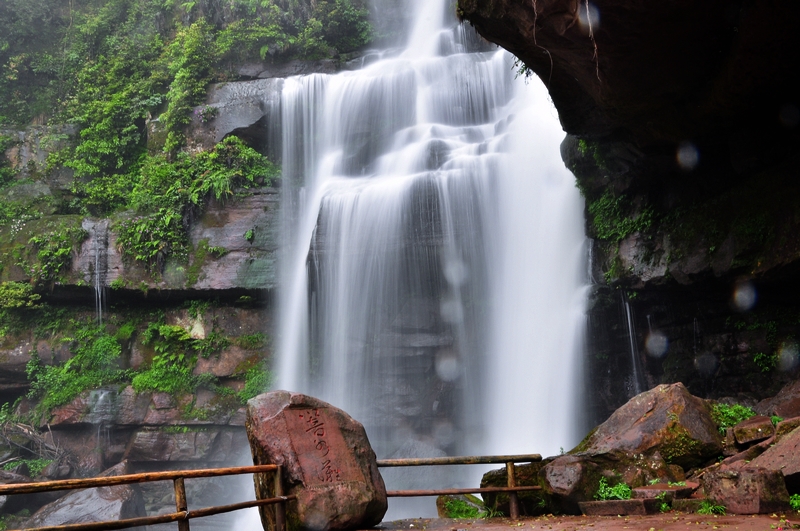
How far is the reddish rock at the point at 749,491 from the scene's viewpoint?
499cm

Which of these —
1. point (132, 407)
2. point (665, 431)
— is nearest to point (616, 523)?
point (665, 431)

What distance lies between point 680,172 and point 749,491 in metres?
6.82

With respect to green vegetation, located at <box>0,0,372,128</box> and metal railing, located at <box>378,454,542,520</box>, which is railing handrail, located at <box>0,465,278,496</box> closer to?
metal railing, located at <box>378,454,542,520</box>

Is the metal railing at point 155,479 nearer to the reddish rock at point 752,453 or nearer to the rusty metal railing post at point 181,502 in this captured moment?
the rusty metal railing post at point 181,502

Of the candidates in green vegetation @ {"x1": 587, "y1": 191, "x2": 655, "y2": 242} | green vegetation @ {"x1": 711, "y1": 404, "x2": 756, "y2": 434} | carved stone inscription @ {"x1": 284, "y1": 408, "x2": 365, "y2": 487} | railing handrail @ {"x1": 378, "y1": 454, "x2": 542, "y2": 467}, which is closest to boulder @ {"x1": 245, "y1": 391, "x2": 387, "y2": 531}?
carved stone inscription @ {"x1": 284, "y1": 408, "x2": 365, "y2": 487}

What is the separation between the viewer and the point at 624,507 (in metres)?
5.98

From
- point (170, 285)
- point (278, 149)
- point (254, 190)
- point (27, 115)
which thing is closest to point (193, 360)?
point (170, 285)

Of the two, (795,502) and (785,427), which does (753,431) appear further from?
(795,502)

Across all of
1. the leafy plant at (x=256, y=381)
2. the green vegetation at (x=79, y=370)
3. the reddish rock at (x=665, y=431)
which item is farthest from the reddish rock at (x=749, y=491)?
the green vegetation at (x=79, y=370)

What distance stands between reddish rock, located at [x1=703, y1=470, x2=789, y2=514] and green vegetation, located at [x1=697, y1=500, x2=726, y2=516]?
0.04 meters

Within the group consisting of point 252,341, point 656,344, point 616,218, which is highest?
point 616,218

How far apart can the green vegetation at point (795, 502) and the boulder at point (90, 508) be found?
11930 millimetres

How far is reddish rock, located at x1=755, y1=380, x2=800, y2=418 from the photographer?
849 centimetres

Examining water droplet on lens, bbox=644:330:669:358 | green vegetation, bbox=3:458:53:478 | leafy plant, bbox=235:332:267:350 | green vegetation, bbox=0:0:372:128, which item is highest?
green vegetation, bbox=0:0:372:128
